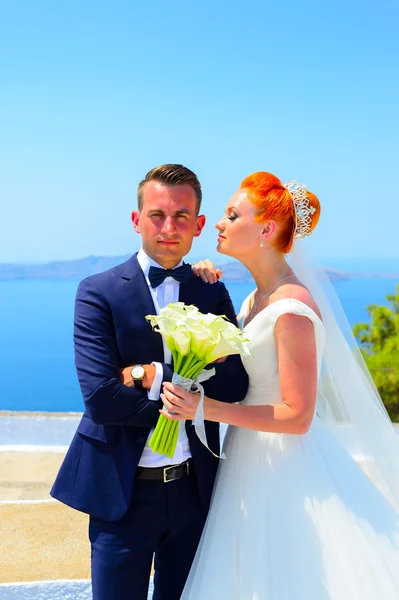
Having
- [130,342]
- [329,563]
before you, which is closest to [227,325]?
[130,342]

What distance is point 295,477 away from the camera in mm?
3367

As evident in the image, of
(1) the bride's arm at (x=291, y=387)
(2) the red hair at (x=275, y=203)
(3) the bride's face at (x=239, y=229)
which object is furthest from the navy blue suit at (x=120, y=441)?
(2) the red hair at (x=275, y=203)

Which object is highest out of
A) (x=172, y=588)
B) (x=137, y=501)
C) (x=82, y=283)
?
(x=82, y=283)

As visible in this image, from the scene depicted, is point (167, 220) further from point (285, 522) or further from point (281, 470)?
point (285, 522)

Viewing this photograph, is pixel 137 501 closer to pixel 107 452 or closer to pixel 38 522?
pixel 107 452

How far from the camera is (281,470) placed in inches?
133

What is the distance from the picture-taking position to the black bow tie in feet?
10.6

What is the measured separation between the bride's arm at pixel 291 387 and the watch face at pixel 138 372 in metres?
0.44

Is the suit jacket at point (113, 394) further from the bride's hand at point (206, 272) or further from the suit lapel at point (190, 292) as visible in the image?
the bride's hand at point (206, 272)

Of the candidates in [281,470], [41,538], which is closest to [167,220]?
[281,470]

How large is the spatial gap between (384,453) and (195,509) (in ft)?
4.35

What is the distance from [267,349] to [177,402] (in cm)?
69

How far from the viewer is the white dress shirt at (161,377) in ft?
9.75

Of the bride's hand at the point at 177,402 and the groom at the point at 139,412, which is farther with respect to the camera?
the groom at the point at 139,412
